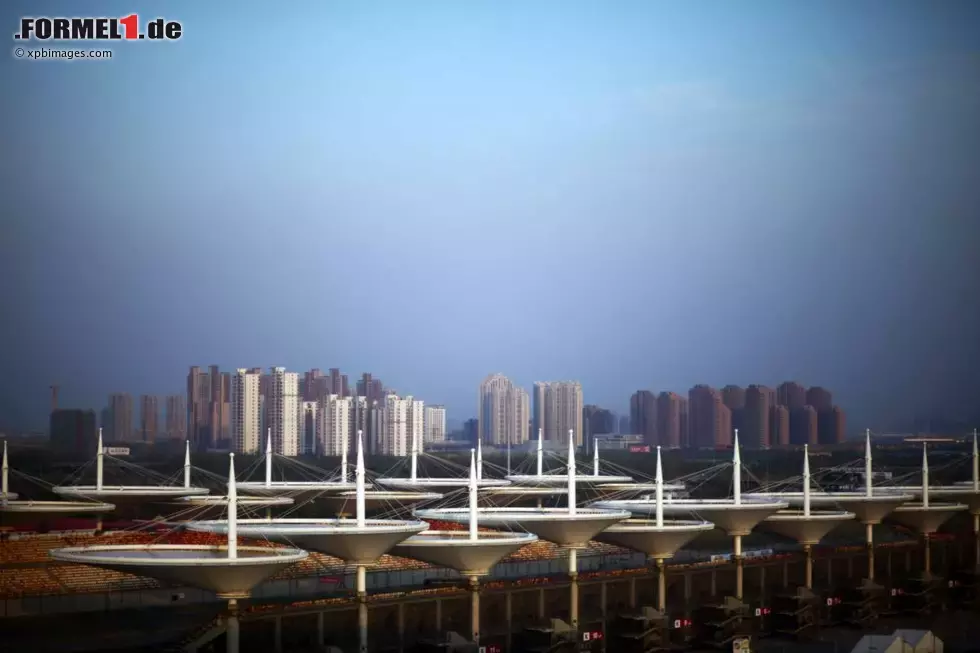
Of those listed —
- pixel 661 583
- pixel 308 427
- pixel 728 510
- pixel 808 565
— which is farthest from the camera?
pixel 308 427

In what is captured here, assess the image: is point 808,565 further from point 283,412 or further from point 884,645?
point 283,412

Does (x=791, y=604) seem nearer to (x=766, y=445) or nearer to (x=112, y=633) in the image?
(x=112, y=633)

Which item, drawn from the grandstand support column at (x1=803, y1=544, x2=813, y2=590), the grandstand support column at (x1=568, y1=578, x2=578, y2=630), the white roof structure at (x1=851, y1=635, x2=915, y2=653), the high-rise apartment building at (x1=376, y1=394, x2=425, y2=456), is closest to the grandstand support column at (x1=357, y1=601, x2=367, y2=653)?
the grandstand support column at (x1=568, y1=578, x2=578, y2=630)

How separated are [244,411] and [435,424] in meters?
24.8

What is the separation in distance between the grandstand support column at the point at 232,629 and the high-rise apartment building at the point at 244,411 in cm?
6173

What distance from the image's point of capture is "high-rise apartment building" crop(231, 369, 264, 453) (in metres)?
95.8

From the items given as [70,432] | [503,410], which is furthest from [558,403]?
[70,432]

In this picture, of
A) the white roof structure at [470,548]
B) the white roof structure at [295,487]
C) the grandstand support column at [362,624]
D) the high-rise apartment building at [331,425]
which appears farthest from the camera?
the high-rise apartment building at [331,425]

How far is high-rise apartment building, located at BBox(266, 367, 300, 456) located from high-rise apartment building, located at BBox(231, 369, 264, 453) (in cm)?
125

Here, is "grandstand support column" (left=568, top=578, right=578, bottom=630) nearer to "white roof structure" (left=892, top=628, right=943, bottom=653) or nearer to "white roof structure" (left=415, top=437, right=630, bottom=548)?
"white roof structure" (left=415, top=437, right=630, bottom=548)

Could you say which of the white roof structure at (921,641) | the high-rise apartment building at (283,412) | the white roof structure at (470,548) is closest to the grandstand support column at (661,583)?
the white roof structure at (470,548)

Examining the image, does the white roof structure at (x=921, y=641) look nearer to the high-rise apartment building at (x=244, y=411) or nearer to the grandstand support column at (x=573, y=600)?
the grandstand support column at (x=573, y=600)

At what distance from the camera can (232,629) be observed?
34375 millimetres

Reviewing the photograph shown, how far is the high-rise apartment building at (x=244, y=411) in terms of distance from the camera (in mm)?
95812
